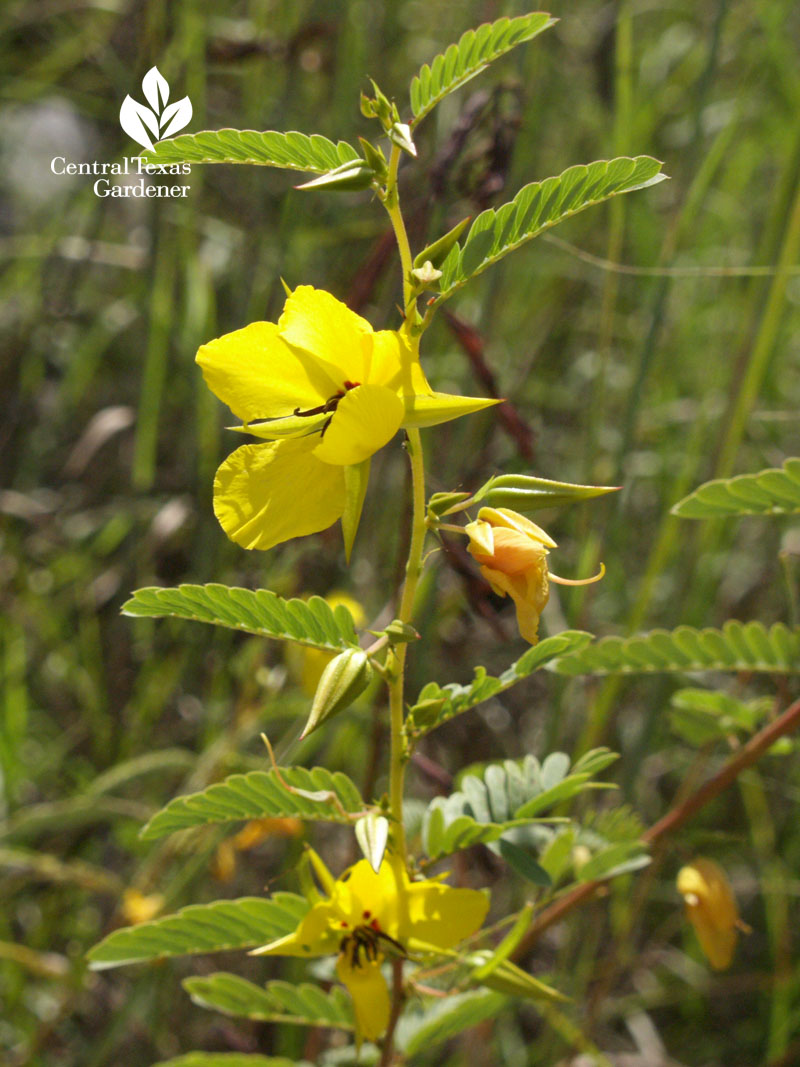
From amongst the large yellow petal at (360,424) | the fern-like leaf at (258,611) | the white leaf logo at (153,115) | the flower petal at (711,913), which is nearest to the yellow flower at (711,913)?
the flower petal at (711,913)

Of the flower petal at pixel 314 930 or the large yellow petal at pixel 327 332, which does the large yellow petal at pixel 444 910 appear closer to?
the flower petal at pixel 314 930

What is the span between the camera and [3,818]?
54.4 inches

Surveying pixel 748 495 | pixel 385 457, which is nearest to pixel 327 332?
pixel 748 495

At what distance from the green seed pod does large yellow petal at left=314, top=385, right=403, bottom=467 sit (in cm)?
11

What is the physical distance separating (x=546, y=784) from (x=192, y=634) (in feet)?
3.11

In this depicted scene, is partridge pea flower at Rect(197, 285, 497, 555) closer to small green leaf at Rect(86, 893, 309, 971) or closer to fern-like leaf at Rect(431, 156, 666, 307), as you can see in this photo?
fern-like leaf at Rect(431, 156, 666, 307)

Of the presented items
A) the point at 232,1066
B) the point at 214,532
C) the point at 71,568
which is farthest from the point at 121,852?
the point at 232,1066

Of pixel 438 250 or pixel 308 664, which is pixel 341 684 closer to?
pixel 438 250

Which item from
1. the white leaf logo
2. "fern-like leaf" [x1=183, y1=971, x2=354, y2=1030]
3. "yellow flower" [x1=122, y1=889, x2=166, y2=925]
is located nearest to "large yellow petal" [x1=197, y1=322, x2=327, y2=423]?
"fern-like leaf" [x1=183, y1=971, x2=354, y2=1030]

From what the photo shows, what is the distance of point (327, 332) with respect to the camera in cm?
55

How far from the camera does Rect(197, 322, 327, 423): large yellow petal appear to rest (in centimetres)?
56

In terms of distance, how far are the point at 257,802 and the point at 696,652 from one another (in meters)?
0.38

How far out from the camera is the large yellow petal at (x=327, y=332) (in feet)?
1.77

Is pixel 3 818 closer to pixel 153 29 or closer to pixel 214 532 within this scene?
pixel 214 532
